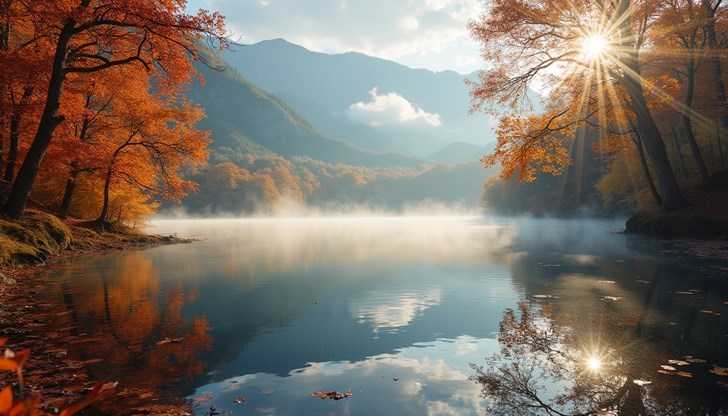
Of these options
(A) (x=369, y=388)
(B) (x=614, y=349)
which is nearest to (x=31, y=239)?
(A) (x=369, y=388)

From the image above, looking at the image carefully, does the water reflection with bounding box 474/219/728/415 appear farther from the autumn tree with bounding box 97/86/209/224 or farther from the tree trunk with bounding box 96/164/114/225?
the tree trunk with bounding box 96/164/114/225

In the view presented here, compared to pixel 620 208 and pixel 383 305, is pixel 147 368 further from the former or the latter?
pixel 620 208

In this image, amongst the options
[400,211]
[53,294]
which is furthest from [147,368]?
[400,211]

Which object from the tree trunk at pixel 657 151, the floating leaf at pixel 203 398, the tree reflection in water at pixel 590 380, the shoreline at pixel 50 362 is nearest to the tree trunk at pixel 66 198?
the shoreline at pixel 50 362

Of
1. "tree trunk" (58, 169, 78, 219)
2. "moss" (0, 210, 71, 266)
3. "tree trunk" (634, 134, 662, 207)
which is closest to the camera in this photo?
"moss" (0, 210, 71, 266)

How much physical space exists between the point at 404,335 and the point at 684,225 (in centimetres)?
2365

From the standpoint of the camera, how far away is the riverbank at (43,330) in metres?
5.06

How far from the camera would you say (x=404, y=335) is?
322 inches

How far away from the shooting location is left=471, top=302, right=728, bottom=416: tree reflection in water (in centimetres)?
503

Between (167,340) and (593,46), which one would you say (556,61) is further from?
(167,340)

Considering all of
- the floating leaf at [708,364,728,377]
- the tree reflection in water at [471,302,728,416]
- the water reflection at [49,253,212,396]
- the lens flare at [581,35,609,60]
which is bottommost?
the water reflection at [49,253,212,396]

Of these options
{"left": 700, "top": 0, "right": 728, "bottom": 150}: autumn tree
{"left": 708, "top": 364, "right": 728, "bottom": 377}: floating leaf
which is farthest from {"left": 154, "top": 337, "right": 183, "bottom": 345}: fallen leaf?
{"left": 700, "top": 0, "right": 728, "bottom": 150}: autumn tree

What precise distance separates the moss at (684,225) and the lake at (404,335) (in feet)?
30.9

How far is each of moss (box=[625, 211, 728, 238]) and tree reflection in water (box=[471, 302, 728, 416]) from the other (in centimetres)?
2070
